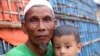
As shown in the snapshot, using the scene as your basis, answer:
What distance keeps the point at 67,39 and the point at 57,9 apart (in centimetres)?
471

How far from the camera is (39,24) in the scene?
243cm

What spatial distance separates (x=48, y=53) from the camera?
2.68 metres

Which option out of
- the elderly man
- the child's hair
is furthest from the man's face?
the child's hair

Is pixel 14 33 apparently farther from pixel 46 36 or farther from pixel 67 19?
pixel 67 19

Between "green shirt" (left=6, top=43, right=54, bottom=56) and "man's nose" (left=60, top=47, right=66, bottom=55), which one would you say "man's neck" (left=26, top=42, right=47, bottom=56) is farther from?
"man's nose" (left=60, top=47, right=66, bottom=55)

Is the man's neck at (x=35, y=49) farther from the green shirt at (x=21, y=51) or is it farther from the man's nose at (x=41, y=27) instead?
the man's nose at (x=41, y=27)

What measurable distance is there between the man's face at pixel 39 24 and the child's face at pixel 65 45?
27 centimetres

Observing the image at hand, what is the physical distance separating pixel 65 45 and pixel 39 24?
46 cm

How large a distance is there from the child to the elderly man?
208mm

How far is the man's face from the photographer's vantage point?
2.40 meters

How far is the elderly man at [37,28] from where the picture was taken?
7.87ft

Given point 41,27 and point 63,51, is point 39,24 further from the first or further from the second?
point 63,51

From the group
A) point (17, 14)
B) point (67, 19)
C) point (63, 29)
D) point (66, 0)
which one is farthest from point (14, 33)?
point (66, 0)

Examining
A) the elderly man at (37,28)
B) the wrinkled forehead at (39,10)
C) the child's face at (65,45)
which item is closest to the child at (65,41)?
the child's face at (65,45)
